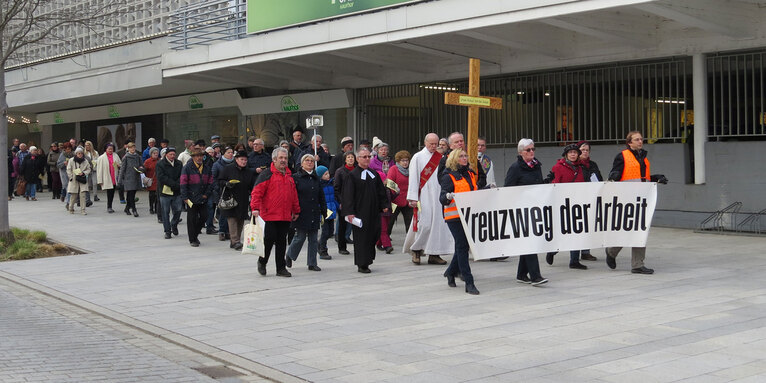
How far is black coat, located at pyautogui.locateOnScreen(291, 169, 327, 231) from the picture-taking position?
474 inches

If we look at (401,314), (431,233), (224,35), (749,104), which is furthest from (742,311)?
(224,35)

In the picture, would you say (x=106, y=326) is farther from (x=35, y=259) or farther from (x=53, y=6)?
(x=53, y=6)

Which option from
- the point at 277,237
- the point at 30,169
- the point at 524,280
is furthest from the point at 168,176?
the point at 30,169

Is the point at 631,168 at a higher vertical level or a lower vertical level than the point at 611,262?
higher

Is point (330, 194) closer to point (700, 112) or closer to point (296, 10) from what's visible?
point (296, 10)

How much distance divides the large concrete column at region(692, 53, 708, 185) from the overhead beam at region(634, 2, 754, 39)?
1.06 metres

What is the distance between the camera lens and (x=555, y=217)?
10.8 m

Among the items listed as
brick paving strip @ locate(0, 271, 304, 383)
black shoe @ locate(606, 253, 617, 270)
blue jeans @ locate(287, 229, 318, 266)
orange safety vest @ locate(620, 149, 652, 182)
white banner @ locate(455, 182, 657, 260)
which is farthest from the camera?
blue jeans @ locate(287, 229, 318, 266)

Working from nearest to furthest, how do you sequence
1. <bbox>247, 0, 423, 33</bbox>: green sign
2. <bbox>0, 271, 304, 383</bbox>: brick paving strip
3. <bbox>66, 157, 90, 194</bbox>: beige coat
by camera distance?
<bbox>0, 271, 304, 383</bbox>: brick paving strip < <bbox>247, 0, 423, 33</bbox>: green sign < <bbox>66, 157, 90, 194</bbox>: beige coat

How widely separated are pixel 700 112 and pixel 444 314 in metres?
10.1

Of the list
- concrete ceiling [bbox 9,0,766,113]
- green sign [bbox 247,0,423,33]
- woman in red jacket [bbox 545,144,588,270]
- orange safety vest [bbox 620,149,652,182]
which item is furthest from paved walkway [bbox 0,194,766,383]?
green sign [bbox 247,0,423,33]

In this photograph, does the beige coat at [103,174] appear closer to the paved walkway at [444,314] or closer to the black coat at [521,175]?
the paved walkway at [444,314]

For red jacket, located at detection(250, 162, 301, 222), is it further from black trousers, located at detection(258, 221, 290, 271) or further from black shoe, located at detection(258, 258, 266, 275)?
black shoe, located at detection(258, 258, 266, 275)

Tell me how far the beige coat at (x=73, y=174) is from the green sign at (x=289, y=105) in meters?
6.58
